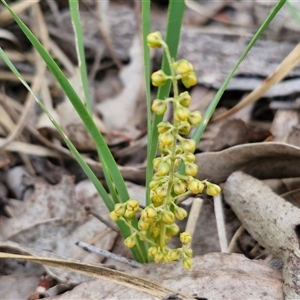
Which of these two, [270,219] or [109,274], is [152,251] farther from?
[270,219]

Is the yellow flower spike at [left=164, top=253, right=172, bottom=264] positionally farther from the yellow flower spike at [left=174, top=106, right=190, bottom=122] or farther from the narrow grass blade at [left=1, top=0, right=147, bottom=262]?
the yellow flower spike at [left=174, top=106, right=190, bottom=122]

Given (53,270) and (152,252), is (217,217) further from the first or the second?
(53,270)

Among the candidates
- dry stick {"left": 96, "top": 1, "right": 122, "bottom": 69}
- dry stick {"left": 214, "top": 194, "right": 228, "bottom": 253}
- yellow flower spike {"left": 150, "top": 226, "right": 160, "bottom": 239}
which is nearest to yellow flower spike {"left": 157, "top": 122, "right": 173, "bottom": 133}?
yellow flower spike {"left": 150, "top": 226, "right": 160, "bottom": 239}

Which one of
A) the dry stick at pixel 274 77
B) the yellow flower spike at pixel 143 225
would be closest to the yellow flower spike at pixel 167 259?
the yellow flower spike at pixel 143 225

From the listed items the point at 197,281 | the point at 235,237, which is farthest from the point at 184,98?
the point at 235,237

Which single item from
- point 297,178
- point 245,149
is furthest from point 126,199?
point 297,178
